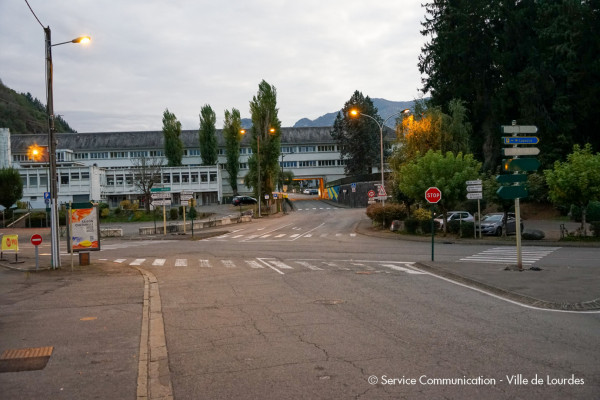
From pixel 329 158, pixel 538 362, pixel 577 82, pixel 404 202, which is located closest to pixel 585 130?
pixel 577 82

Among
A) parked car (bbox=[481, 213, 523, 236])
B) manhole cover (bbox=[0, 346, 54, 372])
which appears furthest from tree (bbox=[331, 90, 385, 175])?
manhole cover (bbox=[0, 346, 54, 372])

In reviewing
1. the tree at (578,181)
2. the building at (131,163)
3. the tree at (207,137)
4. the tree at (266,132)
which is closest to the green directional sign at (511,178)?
the tree at (578,181)

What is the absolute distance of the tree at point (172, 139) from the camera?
9562cm

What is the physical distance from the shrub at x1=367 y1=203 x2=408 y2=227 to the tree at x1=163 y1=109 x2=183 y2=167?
57814 millimetres

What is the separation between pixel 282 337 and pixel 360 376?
8.28ft

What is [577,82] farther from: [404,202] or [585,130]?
[404,202]

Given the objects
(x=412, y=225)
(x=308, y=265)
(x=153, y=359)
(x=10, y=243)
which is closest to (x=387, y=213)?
(x=412, y=225)

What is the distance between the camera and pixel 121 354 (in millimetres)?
8344

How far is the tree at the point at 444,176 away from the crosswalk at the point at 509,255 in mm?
6842

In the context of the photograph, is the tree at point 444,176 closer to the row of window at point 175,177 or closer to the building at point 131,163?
the building at point 131,163

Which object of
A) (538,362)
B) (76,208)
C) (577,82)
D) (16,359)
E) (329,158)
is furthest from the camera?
(329,158)

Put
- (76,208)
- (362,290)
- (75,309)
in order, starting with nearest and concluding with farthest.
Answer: (75,309) < (362,290) < (76,208)

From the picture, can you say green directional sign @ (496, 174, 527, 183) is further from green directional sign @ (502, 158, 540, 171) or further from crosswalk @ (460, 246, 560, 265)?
crosswalk @ (460, 246, 560, 265)

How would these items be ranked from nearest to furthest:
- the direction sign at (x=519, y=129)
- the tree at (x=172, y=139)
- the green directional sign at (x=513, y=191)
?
the green directional sign at (x=513, y=191) < the direction sign at (x=519, y=129) < the tree at (x=172, y=139)
